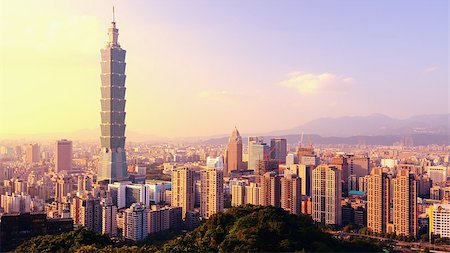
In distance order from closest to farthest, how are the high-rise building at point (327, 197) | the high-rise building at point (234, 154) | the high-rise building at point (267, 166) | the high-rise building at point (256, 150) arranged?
1. the high-rise building at point (327, 197)
2. the high-rise building at point (267, 166)
3. the high-rise building at point (256, 150)
4. the high-rise building at point (234, 154)

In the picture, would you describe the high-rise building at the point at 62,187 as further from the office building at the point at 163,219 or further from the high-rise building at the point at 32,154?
the office building at the point at 163,219

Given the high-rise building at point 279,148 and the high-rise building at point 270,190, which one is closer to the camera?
the high-rise building at point 270,190

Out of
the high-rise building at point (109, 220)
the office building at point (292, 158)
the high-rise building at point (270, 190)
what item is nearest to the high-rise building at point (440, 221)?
the high-rise building at point (270, 190)

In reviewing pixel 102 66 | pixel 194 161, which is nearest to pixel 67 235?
pixel 102 66

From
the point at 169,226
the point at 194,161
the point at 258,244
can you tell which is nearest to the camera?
the point at 258,244

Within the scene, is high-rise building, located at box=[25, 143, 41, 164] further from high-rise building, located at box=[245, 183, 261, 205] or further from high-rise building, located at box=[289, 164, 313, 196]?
high-rise building, located at box=[289, 164, 313, 196]

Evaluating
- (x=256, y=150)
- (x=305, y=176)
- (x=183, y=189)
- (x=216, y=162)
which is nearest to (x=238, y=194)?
(x=183, y=189)

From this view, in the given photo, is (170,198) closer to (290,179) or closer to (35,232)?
(290,179)
